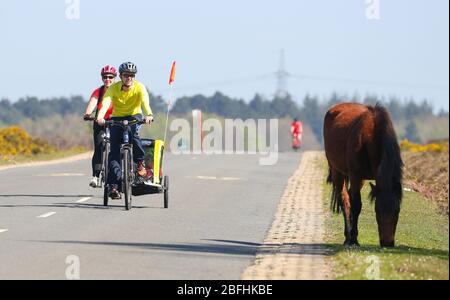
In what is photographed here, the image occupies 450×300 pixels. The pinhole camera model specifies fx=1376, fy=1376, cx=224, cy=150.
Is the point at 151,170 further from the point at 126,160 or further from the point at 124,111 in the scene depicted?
the point at 124,111

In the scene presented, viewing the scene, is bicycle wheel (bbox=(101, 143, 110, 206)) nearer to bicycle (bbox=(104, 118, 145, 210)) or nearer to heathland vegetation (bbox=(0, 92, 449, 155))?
bicycle (bbox=(104, 118, 145, 210))

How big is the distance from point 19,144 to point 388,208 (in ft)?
130

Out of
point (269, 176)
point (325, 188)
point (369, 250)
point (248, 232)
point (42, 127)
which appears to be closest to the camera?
point (369, 250)

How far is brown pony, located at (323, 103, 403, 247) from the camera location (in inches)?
633

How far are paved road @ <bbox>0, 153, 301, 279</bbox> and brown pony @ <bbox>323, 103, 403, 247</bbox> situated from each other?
127cm

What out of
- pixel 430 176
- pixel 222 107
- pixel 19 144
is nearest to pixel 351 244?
pixel 430 176

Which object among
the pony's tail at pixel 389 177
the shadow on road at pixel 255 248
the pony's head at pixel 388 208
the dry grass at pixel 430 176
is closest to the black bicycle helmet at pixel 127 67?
the shadow on road at pixel 255 248

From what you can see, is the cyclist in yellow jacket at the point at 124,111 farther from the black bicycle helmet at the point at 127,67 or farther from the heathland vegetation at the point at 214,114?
the heathland vegetation at the point at 214,114

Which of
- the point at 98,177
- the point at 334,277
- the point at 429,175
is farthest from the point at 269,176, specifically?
the point at 334,277

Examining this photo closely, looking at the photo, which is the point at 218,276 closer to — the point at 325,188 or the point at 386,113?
the point at 386,113

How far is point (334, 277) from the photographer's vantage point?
13.4 meters

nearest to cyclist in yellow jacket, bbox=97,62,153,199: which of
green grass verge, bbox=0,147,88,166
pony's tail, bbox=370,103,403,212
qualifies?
pony's tail, bbox=370,103,403,212

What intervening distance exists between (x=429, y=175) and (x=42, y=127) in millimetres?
69647

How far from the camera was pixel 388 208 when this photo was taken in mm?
16062
